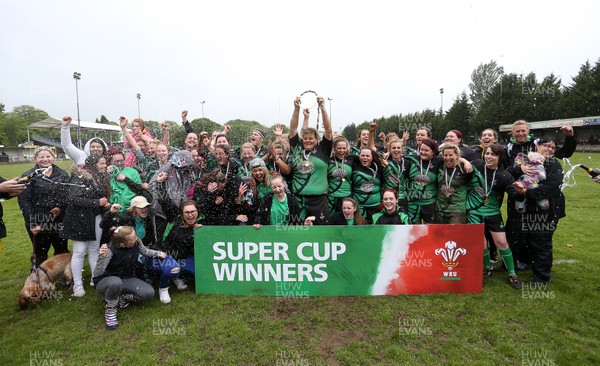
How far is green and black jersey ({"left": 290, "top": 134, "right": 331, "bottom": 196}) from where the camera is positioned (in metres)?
4.98

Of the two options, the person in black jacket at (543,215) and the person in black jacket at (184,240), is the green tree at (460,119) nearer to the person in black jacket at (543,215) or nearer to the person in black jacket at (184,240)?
the person in black jacket at (543,215)

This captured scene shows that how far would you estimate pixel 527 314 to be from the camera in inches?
161

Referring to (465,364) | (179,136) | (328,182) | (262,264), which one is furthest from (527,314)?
(179,136)

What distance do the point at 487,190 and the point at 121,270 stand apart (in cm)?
536

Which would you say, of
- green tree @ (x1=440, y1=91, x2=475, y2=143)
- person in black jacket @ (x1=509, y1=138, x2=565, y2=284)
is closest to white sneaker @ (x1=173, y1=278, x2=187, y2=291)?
person in black jacket @ (x1=509, y1=138, x2=565, y2=284)

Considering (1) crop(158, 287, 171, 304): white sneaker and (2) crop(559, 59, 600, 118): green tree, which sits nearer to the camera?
(1) crop(158, 287, 171, 304): white sneaker

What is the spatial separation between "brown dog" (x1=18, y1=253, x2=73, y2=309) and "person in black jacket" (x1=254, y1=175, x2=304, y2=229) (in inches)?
123

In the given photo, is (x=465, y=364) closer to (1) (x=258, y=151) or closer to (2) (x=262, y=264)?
(2) (x=262, y=264)

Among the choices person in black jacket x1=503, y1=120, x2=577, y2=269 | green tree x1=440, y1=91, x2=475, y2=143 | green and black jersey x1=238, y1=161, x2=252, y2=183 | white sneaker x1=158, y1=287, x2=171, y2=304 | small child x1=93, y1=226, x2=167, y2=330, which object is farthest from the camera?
green tree x1=440, y1=91, x2=475, y2=143

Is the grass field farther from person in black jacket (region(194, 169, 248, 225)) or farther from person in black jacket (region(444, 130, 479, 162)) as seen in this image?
person in black jacket (region(444, 130, 479, 162))

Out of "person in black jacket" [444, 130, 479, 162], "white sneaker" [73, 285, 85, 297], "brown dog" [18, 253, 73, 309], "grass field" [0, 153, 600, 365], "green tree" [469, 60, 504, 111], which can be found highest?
"green tree" [469, 60, 504, 111]

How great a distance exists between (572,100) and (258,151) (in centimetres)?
4724

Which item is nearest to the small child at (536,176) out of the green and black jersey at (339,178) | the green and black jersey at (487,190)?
the green and black jersey at (487,190)

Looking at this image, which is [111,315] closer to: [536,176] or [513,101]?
[536,176]
